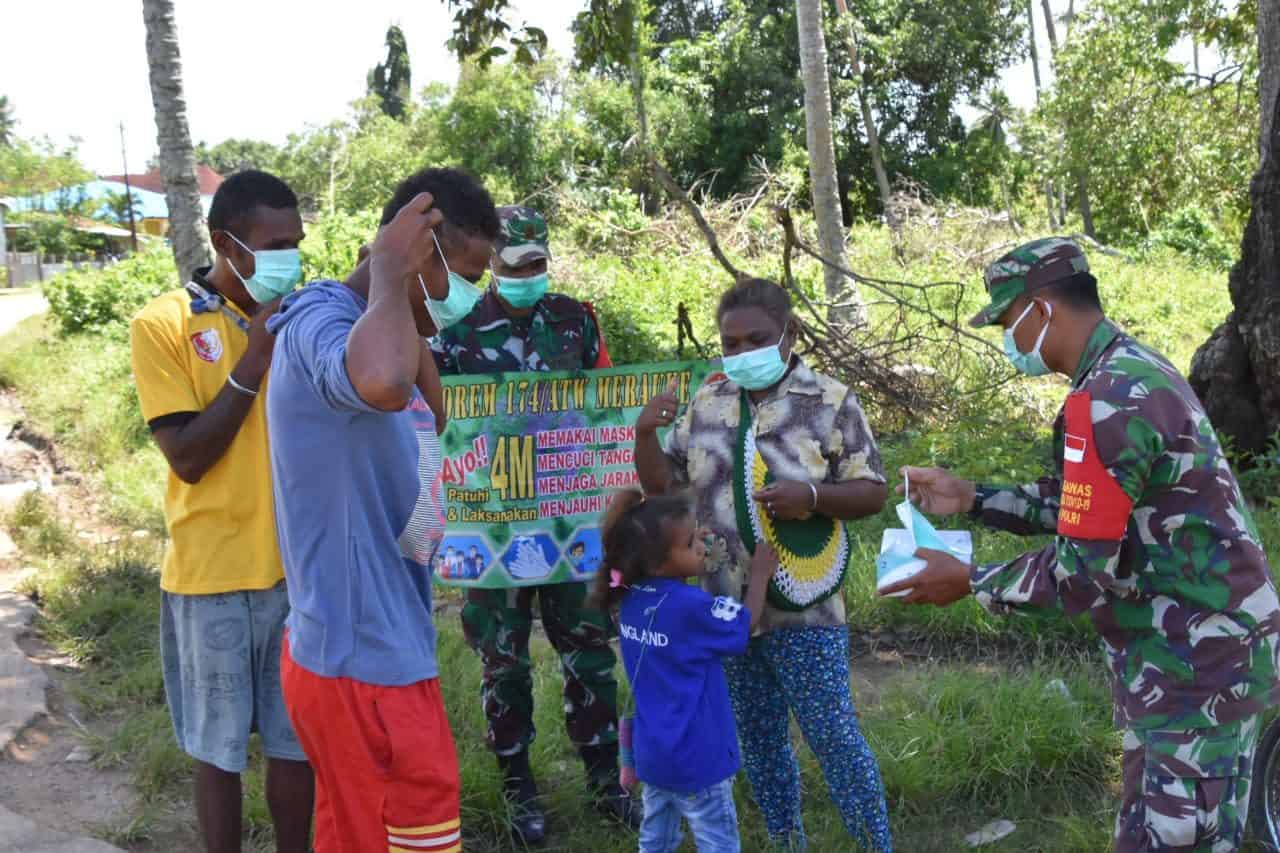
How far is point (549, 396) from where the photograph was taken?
149 inches

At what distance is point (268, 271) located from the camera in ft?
9.78

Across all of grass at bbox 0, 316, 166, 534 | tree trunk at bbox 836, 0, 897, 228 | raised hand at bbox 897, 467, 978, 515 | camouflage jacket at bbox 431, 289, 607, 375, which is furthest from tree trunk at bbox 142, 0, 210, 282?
tree trunk at bbox 836, 0, 897, 228

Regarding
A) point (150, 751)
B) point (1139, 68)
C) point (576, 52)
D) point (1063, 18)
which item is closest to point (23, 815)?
point (150, 751)

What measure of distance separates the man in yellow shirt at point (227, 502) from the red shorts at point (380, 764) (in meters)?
0.74

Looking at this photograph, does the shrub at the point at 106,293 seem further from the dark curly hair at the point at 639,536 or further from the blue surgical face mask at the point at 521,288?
the dark curly hair at the point at 639,536

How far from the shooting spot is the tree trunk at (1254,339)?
6.54 metres

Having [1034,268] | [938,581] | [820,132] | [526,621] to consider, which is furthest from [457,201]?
[820,132]

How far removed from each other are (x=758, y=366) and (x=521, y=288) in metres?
0.92

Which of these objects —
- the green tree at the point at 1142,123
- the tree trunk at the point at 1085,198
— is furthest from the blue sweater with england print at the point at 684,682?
the tree trunk at the point at 1085,198

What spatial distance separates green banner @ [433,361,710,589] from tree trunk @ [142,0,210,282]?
444 centimetres

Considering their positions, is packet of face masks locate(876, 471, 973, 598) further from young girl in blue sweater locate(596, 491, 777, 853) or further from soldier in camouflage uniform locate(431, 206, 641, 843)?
soldier in camouflage uniform locate(431, 206, 641, 843)

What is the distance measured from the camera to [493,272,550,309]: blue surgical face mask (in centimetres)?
364

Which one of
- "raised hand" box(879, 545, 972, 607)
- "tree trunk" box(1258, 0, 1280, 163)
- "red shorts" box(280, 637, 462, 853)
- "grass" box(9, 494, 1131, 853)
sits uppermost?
"tree trunk" box(1258, 0, 1280, 163)

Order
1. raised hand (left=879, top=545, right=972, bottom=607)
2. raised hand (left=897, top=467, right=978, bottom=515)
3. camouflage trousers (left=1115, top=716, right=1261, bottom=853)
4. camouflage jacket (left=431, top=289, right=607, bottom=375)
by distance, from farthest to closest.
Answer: camouflage jacket (left=431, top=289, right=607, bottom=375)
raised hand (left=897, top=467, right=978, bottom=515)
raised hand (left=879, top=545, right=972, bottom=607)
camouflage trousers (left=1115, top=716, right=1261, bottom=853)
